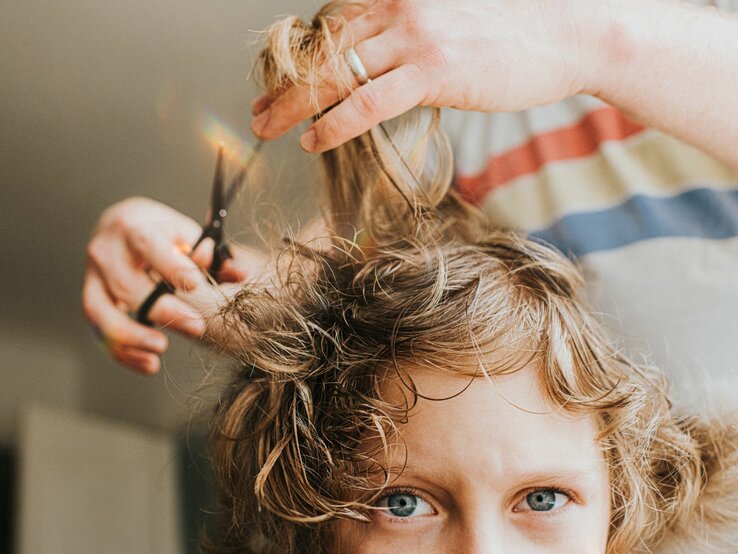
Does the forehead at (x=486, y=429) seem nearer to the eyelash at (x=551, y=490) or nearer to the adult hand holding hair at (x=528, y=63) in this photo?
the eyelash at (x=551, y=490)

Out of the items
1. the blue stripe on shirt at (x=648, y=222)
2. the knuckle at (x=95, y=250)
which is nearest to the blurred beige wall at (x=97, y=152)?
the knuckle at (x=95, y=250)

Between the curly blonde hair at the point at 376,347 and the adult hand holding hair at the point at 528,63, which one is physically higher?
the adult hand holding hair at the point at 528,63

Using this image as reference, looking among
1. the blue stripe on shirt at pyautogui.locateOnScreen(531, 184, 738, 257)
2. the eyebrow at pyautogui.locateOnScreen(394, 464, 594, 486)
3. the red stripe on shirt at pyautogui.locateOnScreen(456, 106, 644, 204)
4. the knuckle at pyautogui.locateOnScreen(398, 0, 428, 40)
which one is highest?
the knuckle at pyautogui.locateOnScreen(398, 0, 428, 40)

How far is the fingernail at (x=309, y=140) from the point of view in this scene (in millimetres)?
617

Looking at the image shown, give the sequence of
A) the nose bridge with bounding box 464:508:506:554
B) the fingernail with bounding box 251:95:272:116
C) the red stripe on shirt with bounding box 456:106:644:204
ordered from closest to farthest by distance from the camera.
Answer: the nose bridge with bounding box 464:508:506:554
the fingernail with bounding box 251:95:272:116
the red stripe on shirt with bounding box 456:106:644:204

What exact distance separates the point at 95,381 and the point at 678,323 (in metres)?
0.50

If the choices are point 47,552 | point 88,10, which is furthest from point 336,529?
point 88,10

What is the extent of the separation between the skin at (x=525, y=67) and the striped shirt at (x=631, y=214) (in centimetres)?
8

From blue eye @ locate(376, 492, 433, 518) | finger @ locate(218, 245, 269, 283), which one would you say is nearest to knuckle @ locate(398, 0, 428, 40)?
finger @ locate(218, 245, 269, 283)

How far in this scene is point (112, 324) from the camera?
0.74m

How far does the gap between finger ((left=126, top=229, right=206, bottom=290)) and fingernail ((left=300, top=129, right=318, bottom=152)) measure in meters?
0.15

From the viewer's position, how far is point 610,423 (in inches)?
24.7

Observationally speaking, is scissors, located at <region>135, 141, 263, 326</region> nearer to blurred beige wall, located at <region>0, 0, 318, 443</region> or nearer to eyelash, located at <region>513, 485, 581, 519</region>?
blurred beige wall, located at <region>0, 0, 318, 443</region>

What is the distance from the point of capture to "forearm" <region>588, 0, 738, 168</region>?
25.0 inches
